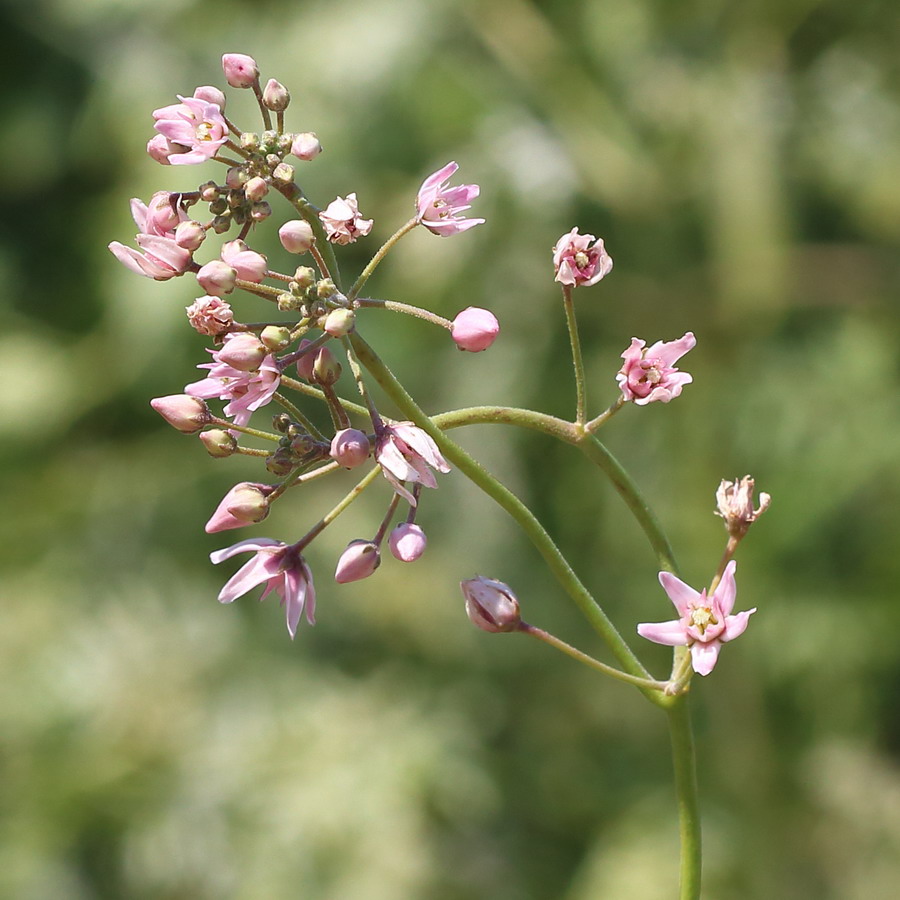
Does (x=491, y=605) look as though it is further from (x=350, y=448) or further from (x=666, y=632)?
(x=350, y=448)

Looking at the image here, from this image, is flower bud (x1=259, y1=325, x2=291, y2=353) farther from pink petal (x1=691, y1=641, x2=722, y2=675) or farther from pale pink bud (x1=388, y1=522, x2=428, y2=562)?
pink petal (x1=691, y1=641, x2=722, y2=675)

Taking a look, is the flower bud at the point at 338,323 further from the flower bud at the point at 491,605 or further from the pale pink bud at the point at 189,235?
the flower bud at the point at 491,605

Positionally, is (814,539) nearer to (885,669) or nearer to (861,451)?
(861,451)

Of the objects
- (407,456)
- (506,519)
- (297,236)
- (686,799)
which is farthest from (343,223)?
(506,519)

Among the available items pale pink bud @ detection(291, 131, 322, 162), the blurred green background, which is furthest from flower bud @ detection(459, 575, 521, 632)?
the blurred green background

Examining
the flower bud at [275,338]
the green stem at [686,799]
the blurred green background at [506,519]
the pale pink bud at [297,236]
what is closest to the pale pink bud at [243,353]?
the flower bud at [275,338]

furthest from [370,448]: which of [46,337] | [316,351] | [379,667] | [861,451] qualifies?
[46,337]
